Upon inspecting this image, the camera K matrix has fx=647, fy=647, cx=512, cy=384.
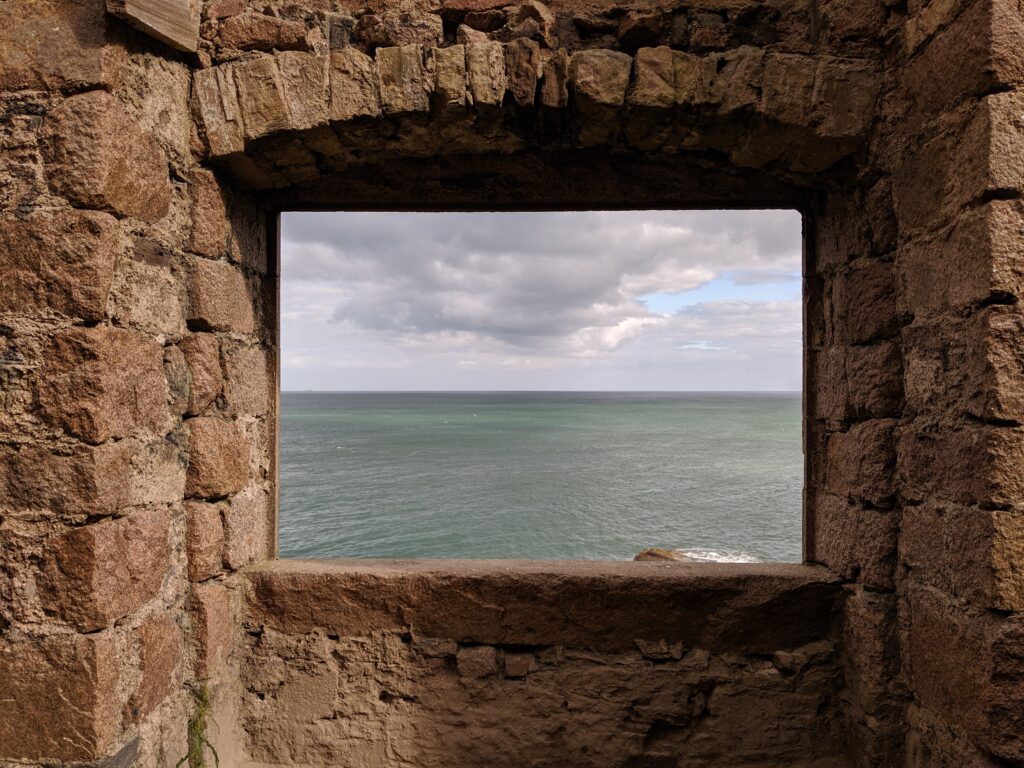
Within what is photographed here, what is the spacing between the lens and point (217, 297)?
239cm

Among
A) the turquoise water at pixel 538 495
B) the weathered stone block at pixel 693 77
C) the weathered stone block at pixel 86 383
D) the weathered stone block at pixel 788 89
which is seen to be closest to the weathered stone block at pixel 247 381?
the weathered stone block at pixel 86 383

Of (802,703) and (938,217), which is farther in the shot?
(802,703)

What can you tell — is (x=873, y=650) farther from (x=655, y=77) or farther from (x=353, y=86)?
(x=353, y=86)

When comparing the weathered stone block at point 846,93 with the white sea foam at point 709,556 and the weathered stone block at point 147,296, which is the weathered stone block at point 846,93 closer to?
the weathered stone block at point 147,296

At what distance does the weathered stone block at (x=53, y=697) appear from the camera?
184cm

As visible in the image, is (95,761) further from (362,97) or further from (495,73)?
(495,73)

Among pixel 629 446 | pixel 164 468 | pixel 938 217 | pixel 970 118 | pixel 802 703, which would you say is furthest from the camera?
pixel 629 446

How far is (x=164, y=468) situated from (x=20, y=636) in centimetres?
59

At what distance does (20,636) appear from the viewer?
186cm

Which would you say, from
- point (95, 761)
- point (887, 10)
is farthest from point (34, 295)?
point (887, 10)

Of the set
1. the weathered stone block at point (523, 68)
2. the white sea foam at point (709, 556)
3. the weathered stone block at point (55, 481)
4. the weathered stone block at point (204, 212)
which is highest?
the weathered stone block at point (523, 68)

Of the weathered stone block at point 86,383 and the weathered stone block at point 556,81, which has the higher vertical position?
the weathered stone block at point 556,81

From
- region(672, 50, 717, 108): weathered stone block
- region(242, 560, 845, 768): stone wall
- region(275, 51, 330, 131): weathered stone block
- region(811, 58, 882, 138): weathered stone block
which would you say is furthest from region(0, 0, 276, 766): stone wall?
region(811, 58, 882, 138): weathered stone block

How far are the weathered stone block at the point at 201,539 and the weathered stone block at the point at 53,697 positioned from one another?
461 millimetres
